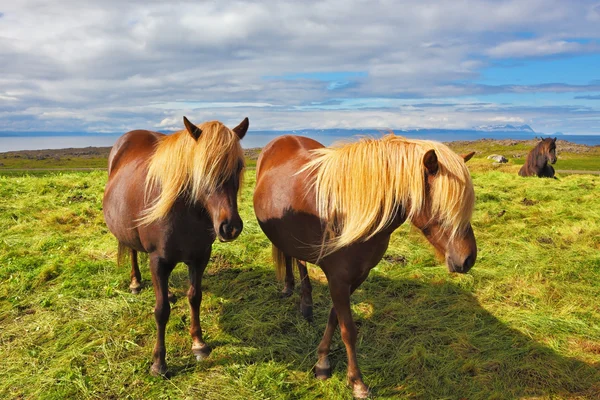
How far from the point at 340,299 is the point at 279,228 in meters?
0.99

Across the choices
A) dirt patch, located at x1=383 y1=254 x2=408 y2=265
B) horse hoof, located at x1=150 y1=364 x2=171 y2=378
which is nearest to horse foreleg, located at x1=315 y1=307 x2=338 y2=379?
horse hoof, located at x1=150 y1=364 x2=171 y2=378

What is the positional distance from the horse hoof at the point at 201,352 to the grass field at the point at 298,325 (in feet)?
0.18

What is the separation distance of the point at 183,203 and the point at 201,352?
5.16 feet

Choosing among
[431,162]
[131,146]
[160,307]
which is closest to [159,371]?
[160,307]

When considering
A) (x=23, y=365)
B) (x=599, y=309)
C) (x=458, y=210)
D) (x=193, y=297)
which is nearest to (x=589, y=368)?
(x=599, y=309)

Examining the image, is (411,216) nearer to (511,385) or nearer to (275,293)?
(511,385)

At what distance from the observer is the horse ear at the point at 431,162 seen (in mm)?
2707

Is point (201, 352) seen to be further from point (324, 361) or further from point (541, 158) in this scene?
point (541, 158)

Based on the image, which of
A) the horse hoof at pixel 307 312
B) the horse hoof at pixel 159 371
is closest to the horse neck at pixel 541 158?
the horse hoof at pixel 307 312

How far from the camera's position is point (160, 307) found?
3.76 meters

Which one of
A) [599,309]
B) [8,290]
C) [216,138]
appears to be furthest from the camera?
[8,290]

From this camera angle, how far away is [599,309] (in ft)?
15.7

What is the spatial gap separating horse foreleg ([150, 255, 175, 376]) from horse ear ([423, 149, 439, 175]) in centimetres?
249

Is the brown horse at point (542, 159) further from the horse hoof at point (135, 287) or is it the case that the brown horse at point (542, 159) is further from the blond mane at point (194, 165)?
the blond mane at point (194, 165)
